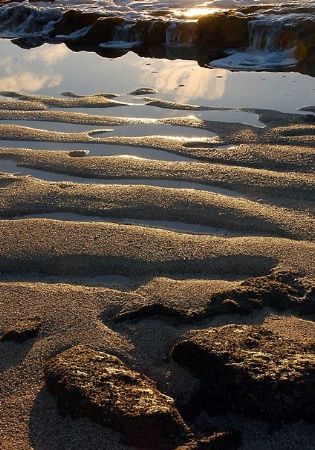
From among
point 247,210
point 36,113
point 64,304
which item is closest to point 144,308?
point 64,304

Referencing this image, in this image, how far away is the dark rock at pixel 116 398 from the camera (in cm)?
185

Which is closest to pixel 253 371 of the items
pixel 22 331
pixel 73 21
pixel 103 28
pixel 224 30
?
pixel 22 331

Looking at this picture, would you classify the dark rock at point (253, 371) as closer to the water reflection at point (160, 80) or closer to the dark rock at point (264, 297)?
the dark rock at point (264, 297)

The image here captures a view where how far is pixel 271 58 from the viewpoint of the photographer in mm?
8648

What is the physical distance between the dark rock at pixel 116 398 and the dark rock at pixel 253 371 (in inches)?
6.1

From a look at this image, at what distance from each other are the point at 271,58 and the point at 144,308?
22.6 feet

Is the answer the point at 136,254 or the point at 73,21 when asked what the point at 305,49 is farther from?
the point at 136,254

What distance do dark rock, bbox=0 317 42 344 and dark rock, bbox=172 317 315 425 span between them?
1.99ft

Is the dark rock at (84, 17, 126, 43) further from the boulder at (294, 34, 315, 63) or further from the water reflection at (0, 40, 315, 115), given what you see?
the boulder at (294, 34, 315, 63)

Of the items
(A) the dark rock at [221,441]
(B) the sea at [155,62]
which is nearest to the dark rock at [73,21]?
(B) the sea at [155,62]

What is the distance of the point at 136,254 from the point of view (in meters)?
3.06

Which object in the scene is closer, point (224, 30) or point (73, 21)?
point (224, 30)

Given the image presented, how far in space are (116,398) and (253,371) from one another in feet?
1.47

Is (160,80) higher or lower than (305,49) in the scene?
lower
